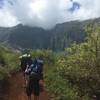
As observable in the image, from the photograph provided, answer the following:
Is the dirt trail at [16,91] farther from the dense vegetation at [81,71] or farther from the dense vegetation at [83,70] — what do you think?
the dense vegetation at [83,70]

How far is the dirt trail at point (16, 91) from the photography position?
18297 millimetres

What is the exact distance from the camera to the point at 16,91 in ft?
64.4

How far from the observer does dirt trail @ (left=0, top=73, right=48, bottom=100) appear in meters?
18.3

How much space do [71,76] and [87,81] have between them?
91cm

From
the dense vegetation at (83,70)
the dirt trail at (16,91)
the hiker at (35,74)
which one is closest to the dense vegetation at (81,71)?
the dense vegetation at (83,70)

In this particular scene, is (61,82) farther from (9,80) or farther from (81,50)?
(9,80)

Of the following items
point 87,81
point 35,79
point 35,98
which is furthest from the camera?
point 87,81

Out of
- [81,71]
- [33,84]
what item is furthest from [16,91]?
Result: [33,84]

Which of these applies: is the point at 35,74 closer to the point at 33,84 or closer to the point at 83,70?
the point at 33,84

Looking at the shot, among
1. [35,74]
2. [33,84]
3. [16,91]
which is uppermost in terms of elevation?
[35,74]

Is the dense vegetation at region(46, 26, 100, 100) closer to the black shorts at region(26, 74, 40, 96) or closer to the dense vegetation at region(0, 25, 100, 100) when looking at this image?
the dense vegetation at region(0, 25, 100, 100)

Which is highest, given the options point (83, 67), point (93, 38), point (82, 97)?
point (93, 38)

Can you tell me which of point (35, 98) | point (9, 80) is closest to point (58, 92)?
point (35, 98)

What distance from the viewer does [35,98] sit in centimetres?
1650
